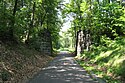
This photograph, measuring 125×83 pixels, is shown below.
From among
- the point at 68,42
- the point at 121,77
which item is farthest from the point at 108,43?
the point at 68,42

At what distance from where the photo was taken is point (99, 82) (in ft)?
35.7

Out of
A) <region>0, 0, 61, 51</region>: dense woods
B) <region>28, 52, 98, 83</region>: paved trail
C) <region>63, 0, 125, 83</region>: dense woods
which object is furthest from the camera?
<region>0, 0, 61, 51</region>: dense woods

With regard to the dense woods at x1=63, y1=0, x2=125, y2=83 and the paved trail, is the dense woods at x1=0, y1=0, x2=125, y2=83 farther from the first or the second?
the paved trail

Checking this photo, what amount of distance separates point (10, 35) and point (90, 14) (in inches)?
476

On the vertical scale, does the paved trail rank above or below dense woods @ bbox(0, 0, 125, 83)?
below

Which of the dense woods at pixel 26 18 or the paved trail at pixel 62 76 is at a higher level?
Result: the dense woods at pixel 26 18

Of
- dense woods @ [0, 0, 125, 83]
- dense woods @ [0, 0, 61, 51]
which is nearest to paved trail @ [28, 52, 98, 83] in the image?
dense woods @ [0, 0, 125, 83]

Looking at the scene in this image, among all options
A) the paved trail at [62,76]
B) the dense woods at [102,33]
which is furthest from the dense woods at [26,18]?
the paved trail at [62,76]

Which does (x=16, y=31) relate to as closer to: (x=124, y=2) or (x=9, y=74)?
(x=9, y=74)

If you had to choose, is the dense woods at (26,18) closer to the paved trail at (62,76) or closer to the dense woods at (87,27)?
the dense woods at (87,27)

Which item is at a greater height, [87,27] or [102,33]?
[87,27]

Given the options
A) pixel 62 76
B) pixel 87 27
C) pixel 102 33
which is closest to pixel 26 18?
pixel 87 27

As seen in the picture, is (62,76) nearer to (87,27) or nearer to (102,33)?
(102,33)

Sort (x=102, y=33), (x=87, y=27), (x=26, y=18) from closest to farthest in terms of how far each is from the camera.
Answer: (x=102, y=33), (x=26, y=18), (x=87, y=27)
